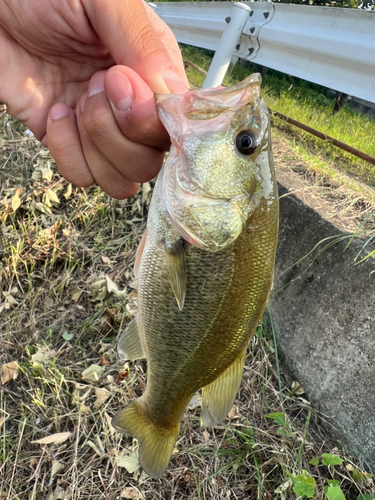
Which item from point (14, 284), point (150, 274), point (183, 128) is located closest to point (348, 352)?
point (150, 274)

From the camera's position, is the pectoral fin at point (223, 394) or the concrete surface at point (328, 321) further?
the concrete surface at point (328, 321)

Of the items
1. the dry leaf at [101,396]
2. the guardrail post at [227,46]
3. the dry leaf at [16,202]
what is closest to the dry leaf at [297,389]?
the dry leaf at [101,396]

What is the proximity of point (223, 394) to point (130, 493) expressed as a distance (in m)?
1.00

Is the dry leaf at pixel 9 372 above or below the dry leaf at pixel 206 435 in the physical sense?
below

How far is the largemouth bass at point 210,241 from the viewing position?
3.88ft

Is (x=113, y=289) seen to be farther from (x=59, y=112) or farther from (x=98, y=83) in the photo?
(x=98, y=83)

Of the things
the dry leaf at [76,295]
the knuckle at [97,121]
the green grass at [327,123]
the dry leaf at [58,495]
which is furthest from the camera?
the green grass at [327,123]

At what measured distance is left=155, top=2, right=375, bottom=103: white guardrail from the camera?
2162mm

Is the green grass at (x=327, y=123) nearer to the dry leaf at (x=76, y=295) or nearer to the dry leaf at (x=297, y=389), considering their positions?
the dry leaf at (x=297, y=389)

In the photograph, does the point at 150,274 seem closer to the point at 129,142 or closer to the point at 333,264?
the point at 129,142

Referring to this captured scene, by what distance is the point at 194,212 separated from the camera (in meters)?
1.23

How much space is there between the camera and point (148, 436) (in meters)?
1.53

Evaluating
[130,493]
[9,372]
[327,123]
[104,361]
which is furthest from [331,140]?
[9,372]

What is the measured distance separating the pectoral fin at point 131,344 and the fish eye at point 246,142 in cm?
82
